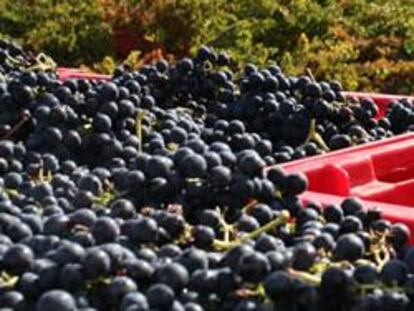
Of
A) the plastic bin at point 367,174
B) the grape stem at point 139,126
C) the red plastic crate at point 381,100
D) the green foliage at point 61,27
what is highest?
the green foliage at point 61,27

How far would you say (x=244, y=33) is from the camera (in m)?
4.84

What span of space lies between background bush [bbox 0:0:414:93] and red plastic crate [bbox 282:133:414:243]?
2.92m

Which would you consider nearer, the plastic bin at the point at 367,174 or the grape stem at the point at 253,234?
the grape stem at the point at 253,234

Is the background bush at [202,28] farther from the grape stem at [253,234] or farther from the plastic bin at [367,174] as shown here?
the grape stem at [253,234]

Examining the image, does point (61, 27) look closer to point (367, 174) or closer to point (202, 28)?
point (202, 28)

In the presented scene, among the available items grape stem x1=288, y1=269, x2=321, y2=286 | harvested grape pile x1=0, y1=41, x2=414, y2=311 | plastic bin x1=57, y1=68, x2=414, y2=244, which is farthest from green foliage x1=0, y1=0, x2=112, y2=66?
grape stem x1=288, y1=269, x2=321, y2=286

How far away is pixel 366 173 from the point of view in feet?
5.91

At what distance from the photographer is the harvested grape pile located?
3.79 feet

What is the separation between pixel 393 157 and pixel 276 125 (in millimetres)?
262

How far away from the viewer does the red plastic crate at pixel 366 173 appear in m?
1.70

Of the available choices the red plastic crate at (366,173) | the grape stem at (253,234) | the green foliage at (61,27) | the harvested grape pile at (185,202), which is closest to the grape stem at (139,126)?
the harvested grape pile at (185,202)

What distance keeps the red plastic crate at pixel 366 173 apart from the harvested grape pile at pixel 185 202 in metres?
Result: 0.09

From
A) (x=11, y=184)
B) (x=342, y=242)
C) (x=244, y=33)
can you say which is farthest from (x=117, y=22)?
(x=342, y=242)

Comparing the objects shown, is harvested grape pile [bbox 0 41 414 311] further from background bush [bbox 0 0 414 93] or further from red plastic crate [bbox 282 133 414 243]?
background bush [bbox 0 0 414 93]
